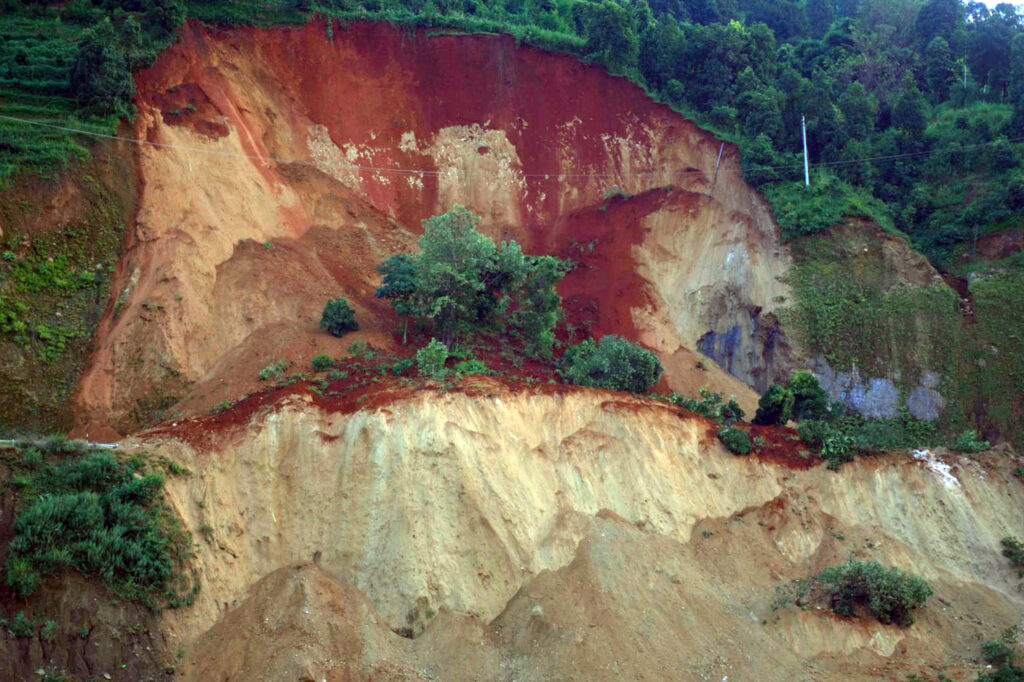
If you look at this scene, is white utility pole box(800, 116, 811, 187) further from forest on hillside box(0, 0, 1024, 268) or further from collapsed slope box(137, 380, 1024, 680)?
collapsed slope box(137, 380, 1024, 680)

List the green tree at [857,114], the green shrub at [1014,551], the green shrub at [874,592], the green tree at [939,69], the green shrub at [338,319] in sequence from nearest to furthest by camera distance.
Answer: the green shrub at [874,592] < the green shrub at [1014,551] < the green shrub at [338,319] < the green tree at [857,114] < the green tree at [939,69]

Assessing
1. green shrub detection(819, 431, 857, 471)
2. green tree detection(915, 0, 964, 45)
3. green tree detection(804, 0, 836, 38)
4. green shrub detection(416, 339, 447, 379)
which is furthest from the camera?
green tree detection(804, 0, 836, 38)

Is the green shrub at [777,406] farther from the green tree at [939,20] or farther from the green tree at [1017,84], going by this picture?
the green tree at [939,20]

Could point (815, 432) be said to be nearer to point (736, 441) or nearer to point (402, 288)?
point (736, 441)

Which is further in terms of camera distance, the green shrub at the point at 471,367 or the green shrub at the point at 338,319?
the green shrub at the point at 338,319

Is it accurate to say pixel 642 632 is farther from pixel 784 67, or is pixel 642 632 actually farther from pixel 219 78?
pixel 784 67

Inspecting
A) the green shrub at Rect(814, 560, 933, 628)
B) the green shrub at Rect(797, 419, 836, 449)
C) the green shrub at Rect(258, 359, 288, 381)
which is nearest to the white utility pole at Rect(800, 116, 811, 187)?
the green shrub at Rect(797, 419, 836, 449)

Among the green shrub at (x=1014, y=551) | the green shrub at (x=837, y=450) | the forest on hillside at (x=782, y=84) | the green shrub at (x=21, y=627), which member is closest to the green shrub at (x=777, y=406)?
the green shrub at (x=837, y=450)
